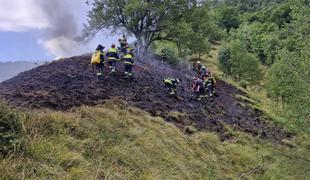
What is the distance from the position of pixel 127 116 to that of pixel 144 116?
4.87 ft

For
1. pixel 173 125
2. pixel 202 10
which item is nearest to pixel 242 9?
pixel 202 10

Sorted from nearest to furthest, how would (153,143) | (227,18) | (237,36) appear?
(153,143) < (237,36) < (227,18)

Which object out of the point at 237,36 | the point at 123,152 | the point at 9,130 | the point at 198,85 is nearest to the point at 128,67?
the point at 198,85

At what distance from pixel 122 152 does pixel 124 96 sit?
26.2 ft

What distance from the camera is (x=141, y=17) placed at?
122ft

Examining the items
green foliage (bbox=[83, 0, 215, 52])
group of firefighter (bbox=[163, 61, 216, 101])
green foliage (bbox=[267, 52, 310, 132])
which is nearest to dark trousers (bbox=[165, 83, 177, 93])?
group of firefighter (bbox=[163, 61, 216, 101])

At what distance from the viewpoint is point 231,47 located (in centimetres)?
6038

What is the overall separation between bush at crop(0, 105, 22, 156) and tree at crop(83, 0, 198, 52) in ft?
95.3

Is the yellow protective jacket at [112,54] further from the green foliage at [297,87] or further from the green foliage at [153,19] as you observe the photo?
the green foliage at [153,19]

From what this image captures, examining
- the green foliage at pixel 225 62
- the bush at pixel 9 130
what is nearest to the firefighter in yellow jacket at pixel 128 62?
the bush at pixel 9 130

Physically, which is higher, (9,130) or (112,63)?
(9,130)

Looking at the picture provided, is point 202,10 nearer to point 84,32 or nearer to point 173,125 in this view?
point 84,32

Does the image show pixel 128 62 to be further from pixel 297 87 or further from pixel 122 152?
→ pixel 122 152

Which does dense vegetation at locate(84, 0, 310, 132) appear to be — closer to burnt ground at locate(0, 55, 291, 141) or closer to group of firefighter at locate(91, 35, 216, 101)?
burnt ground at locate(0, 55, 291, 141)
